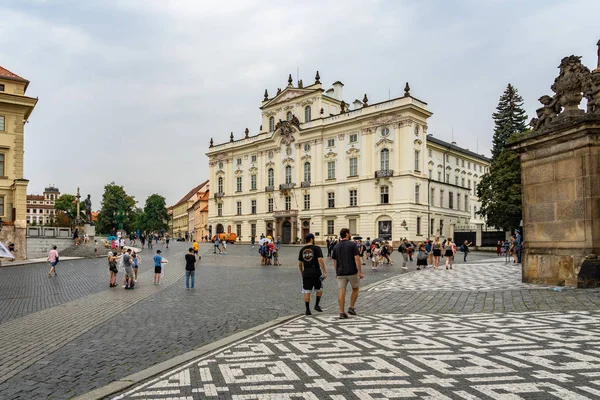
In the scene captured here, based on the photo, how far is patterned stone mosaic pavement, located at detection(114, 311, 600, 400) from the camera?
201 inches

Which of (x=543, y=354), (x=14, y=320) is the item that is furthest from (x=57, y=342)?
(x=543, y=354)

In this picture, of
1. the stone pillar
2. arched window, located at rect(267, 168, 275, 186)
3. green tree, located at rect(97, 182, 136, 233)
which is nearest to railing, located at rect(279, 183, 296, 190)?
arched window, located at rect(267, 168, 275, 186)

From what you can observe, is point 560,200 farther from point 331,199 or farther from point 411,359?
point 331,199

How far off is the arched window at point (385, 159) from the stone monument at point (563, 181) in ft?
147

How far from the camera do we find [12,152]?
39875mm

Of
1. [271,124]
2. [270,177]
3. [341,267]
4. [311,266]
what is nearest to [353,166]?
[270,177]

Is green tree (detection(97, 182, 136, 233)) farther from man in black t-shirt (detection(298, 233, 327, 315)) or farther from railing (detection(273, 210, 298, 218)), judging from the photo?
man in black t-shirt (detection(298, 233, 327, 315))

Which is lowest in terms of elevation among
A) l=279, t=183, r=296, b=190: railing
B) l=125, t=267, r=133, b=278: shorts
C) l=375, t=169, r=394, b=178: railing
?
l=125, t=267, r=133, b=278: shorts

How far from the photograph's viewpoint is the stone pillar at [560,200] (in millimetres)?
12828

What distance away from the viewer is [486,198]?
170 feet

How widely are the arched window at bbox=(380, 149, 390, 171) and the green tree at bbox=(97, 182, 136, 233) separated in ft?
205

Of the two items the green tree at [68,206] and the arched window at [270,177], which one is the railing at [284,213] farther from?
the green tree at [68,206]

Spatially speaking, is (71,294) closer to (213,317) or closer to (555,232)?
(213,317)

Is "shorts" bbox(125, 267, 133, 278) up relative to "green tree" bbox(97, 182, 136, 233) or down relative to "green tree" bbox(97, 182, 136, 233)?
down
